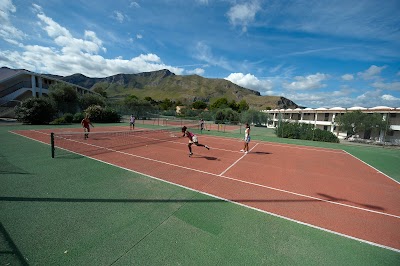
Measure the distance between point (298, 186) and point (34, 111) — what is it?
30277 millimetres

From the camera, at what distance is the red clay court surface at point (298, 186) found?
16.0 feet

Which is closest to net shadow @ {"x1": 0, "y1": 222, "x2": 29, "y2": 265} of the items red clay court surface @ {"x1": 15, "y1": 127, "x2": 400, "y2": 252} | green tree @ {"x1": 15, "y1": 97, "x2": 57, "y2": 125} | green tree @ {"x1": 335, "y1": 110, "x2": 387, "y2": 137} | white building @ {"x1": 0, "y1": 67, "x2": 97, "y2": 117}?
red clay court surface @ {"x1": 15, "y1": 127, "x2": 400, "y2": 252}

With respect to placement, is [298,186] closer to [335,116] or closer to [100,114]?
[100,114]

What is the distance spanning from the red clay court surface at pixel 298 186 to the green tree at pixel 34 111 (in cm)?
1928

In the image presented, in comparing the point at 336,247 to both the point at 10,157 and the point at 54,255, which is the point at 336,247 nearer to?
the point at 54,255

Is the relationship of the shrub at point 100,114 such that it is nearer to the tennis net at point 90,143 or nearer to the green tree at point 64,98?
the green tree at point 64,98

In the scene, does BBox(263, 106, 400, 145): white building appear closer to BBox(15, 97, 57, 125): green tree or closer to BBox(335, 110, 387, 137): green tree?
BBox(335, 110, 387, 137): green tree

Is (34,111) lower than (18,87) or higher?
lower

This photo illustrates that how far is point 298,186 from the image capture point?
7.28 m

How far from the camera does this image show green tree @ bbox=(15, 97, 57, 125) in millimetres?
23625

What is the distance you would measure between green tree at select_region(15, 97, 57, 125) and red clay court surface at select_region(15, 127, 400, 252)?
63.2 ft

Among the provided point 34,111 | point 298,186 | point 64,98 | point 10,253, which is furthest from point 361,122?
point 64,98

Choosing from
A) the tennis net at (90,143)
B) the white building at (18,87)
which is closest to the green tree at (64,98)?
the white building at (18,87)

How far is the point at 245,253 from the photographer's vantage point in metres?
3.55
